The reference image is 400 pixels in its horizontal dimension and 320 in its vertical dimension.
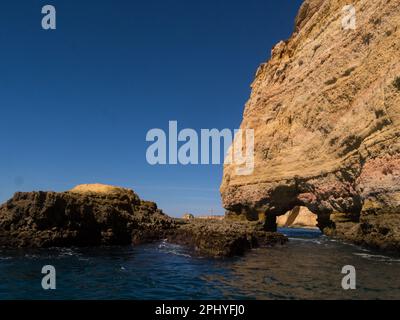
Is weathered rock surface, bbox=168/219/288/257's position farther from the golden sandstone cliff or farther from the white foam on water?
the golden sandstone cliff

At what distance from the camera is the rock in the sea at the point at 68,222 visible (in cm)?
3066

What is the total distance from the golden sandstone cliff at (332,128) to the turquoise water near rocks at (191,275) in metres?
8.10

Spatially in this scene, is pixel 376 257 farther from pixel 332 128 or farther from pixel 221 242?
pixel 332 128

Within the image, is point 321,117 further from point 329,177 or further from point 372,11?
point 372,11

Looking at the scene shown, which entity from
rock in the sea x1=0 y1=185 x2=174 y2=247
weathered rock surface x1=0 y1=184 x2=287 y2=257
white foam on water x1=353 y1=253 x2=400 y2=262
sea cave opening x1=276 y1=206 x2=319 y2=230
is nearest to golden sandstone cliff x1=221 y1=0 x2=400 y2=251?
white foam on water x1=353 y1=253 x2=400 y2=262

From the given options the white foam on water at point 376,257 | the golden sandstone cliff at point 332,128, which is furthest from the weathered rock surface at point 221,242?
the golden sandstone cliff at point 332,128

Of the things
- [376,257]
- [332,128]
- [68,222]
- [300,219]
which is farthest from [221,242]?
[300,219]

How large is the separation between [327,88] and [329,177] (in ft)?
36.2

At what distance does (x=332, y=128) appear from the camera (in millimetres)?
40844

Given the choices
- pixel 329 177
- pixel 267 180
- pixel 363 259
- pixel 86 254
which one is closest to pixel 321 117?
pixel 329 177

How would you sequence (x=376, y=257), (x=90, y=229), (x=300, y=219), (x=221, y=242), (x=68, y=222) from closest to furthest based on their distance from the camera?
1. (x=376, y=257)
2. (x=221, y=242)
3. (x=68, y=222)
4. (x=90, y=229)
5. (x=300, y=219)

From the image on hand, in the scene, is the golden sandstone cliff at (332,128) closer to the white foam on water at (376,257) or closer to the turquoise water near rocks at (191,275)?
the white foam on water at (376,257)

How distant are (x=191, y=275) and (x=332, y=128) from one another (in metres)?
28.6

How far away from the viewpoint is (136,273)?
19.9 metres
